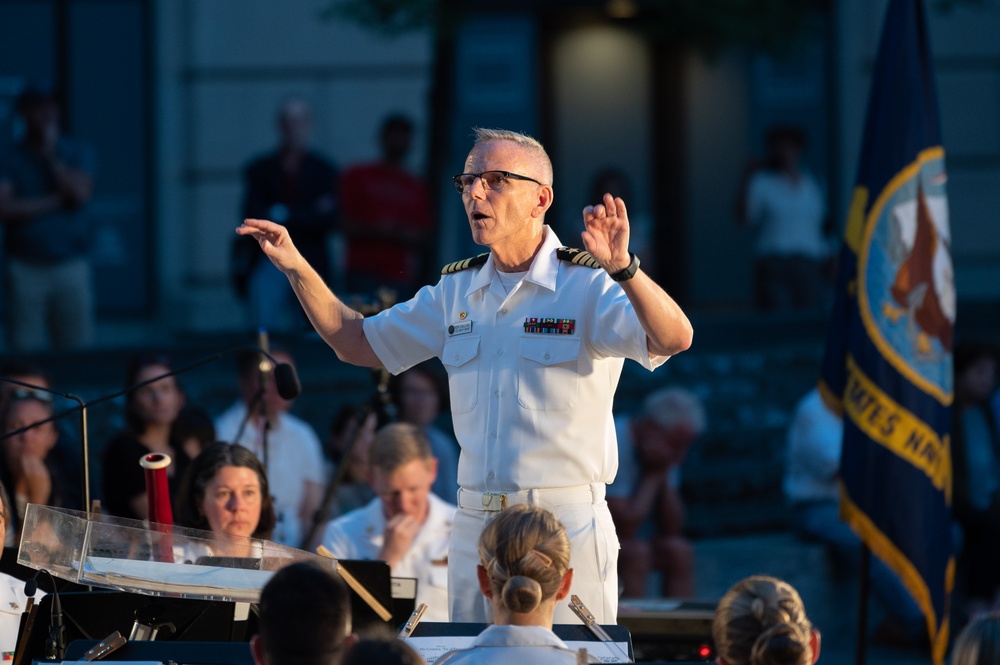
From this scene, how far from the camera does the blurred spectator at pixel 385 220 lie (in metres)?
10.6

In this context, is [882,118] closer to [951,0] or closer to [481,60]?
[951,0]

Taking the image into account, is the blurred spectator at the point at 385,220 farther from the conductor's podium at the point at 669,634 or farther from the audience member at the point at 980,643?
the audience member at the point at 980,643

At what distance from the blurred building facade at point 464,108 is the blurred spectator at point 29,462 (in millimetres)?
3994

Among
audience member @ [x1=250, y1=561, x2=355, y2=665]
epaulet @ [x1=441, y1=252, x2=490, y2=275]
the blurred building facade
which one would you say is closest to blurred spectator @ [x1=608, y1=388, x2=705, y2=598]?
the blurred building facade

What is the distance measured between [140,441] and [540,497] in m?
3.35

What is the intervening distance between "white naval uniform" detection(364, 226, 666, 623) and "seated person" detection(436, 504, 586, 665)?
2.13ft

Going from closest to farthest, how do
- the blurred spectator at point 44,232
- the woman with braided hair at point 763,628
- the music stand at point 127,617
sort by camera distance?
the woman with braided hair at point 763,628
the music stand at point 127,617
the blurred spectator at point 44,232

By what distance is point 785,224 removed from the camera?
11734 mm

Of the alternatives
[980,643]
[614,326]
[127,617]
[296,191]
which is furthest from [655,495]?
[980,643]

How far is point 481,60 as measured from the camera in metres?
13.2

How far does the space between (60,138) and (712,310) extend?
18.4ft

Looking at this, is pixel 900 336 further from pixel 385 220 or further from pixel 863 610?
pixel 385 220

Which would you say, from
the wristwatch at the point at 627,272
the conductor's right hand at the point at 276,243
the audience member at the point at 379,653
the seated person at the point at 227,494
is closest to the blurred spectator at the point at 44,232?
the seated person at the point at 227,494

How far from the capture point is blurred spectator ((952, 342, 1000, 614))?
9031 mm
